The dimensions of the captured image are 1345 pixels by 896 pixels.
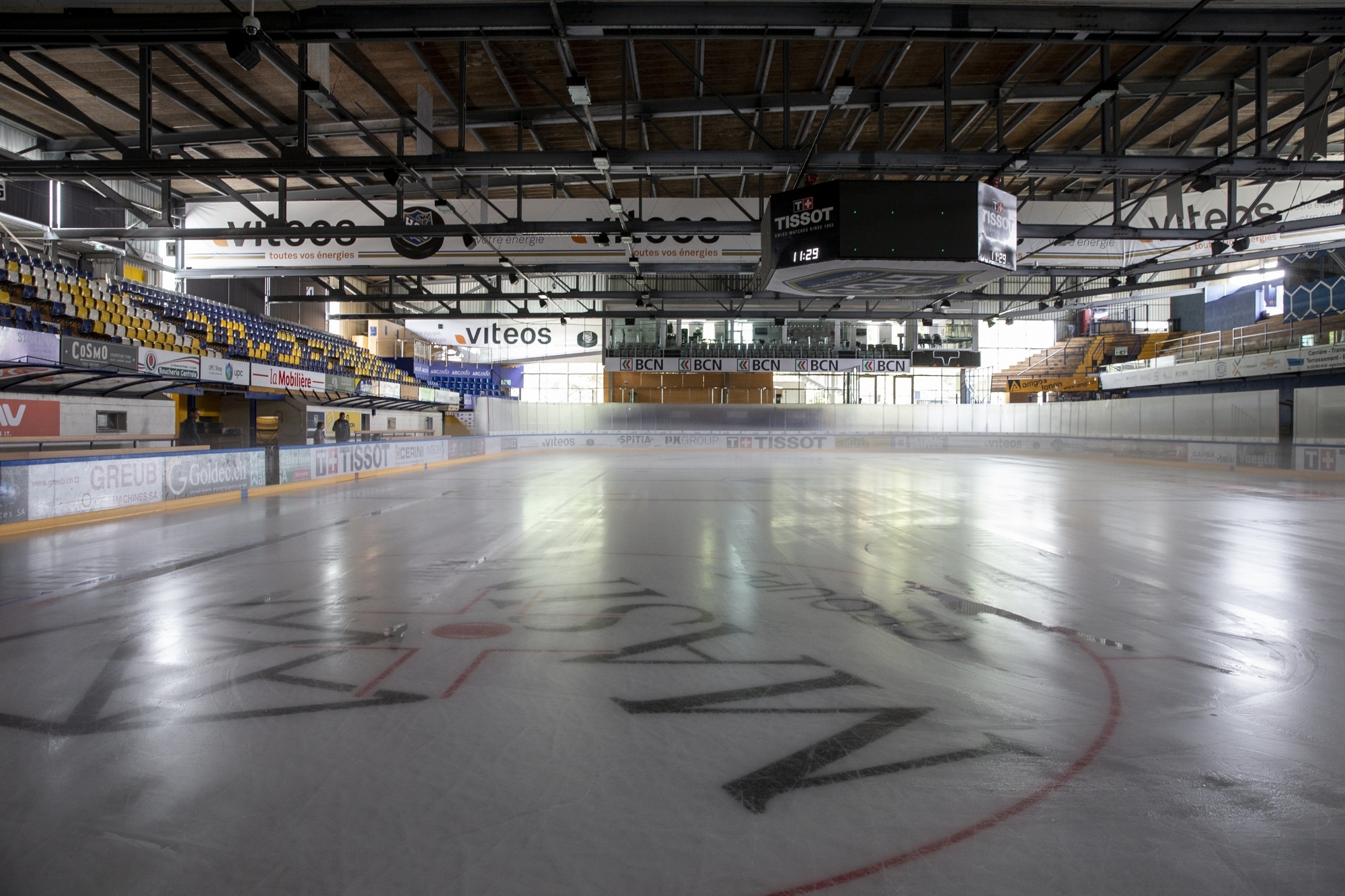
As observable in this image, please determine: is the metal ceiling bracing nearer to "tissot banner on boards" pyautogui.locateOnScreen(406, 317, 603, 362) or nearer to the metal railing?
the metal railing

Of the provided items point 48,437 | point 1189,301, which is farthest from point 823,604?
point 1189,301

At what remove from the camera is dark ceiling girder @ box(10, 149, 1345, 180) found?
984cm

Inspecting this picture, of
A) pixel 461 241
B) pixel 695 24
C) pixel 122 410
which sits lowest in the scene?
pixel 122 410

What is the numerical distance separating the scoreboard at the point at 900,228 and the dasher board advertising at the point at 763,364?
65.9 feet

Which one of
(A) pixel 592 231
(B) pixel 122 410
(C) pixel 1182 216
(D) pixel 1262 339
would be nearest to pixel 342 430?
(B) pixel 122 410

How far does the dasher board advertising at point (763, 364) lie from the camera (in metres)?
30.9

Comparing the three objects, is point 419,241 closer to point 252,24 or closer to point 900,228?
point 252,24

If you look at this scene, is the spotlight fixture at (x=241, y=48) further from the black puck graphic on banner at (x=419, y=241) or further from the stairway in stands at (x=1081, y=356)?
the stairway in stands at (x=1081, y=356)

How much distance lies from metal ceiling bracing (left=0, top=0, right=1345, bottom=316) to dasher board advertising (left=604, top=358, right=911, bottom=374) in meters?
13.3

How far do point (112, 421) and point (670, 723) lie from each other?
17.2 m

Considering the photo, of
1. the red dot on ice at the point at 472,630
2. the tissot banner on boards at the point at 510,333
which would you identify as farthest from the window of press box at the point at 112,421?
the red dot on ice at the point at 472,630

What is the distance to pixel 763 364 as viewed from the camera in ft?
104

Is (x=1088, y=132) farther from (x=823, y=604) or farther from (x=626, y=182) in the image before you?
(x=823, y=604)

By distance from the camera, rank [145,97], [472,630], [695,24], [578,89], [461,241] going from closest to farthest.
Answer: [472,630] < [695,24] < [578,89] < [145,97] < [461,241]
